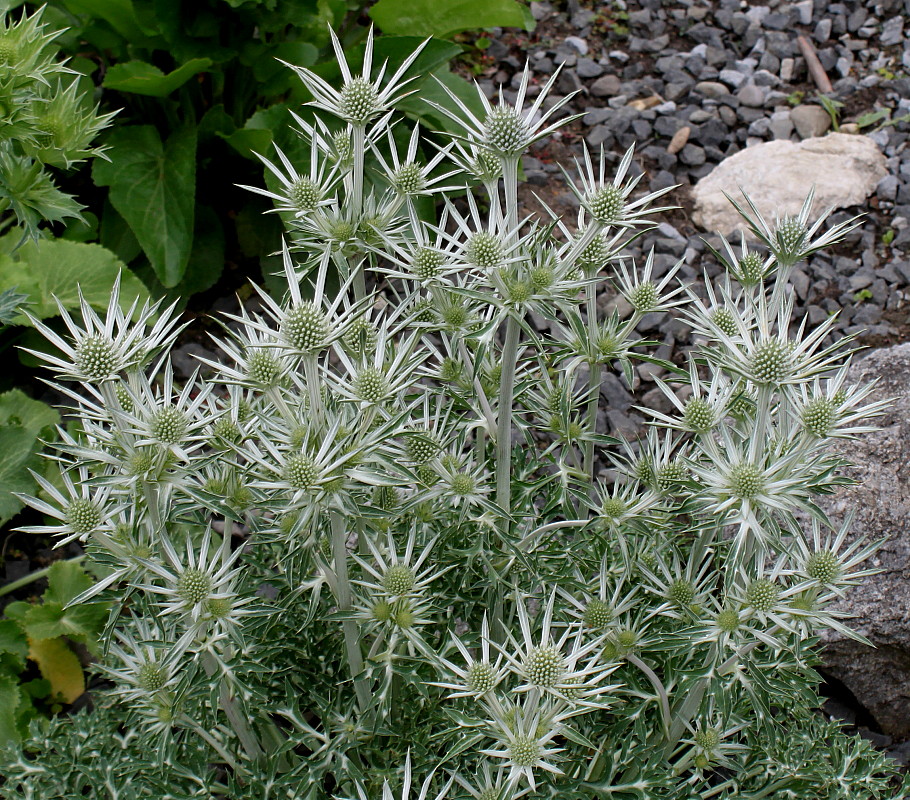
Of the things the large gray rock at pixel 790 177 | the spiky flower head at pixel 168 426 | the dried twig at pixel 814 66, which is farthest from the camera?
the dried twig at pixel 814 66

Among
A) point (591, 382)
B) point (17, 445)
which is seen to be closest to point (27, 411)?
point (17, 445)

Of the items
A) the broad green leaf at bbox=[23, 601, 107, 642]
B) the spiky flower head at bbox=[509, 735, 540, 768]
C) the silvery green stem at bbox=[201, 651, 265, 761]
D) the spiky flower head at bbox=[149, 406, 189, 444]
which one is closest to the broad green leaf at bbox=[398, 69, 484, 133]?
the broad green leaf at bbox=[23, 601, 107, 642]

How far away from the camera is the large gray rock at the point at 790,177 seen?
4.21 metres

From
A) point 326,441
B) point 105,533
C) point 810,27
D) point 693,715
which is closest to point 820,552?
point 693,715

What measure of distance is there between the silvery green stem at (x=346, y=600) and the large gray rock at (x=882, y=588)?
1.54 meters

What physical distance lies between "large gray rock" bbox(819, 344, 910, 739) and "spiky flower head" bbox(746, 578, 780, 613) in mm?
964

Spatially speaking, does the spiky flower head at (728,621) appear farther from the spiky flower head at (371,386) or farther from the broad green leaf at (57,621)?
the broad green leaf at (57,621)

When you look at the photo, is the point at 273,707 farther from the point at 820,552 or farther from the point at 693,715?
the point at 820,552

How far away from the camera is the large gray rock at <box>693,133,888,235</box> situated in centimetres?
421

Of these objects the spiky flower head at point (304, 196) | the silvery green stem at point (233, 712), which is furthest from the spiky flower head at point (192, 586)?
the spiky flower head at point (304, 196)

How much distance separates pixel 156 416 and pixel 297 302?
0.35 metres

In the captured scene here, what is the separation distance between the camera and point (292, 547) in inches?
71.2

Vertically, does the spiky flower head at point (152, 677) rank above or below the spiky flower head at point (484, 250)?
below

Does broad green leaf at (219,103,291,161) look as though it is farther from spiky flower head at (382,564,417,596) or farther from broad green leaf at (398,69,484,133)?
spiky flower head at (382,564,417,596)
